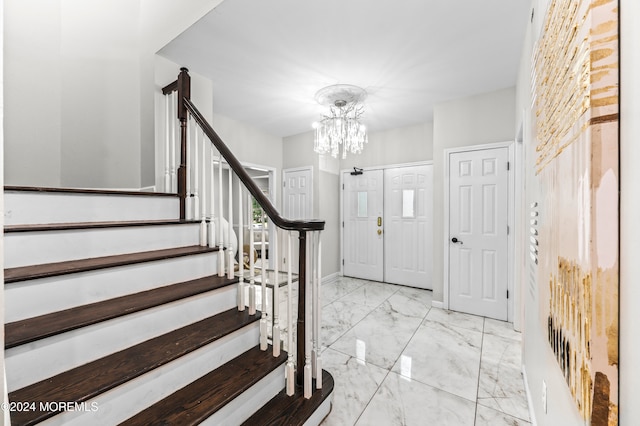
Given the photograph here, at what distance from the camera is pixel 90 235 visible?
1.63 metres

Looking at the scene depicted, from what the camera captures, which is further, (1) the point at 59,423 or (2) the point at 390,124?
(2) the point at 390,124

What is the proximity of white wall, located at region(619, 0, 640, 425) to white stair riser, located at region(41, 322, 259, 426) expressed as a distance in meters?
1.59

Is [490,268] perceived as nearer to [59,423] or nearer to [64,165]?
[59,423]

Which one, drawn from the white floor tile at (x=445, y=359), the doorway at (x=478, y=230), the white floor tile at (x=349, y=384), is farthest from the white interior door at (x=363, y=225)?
the white floor tile at (x=349, y=384)

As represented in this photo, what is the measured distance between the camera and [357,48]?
2445 millimetres

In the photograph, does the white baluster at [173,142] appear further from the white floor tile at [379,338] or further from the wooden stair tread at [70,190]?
the white floor tile at [379,338]

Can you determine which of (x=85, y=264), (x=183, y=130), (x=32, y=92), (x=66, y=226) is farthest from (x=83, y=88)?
(x=85, y=264)

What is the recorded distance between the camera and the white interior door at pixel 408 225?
4.39m

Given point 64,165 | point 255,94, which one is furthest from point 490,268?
point 64,165

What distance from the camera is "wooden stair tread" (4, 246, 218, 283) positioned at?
1281mm

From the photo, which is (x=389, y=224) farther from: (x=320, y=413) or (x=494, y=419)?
(x=320, y=413)

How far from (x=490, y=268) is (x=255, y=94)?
11.1 ft

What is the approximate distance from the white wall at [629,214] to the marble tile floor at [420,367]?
4.74 feet

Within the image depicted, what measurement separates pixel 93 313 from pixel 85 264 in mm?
294
